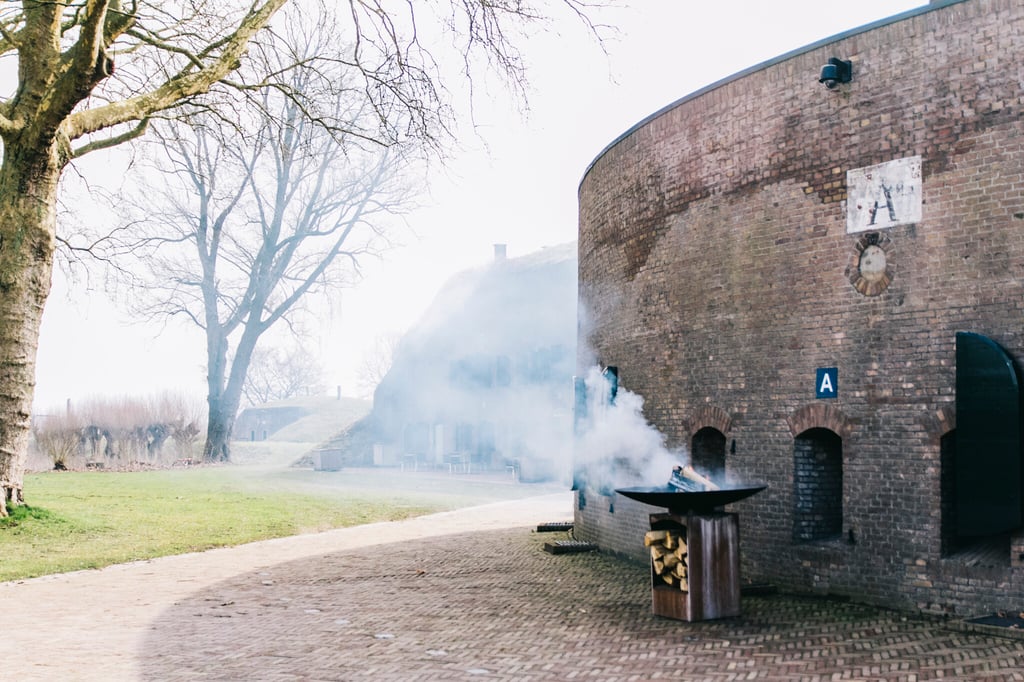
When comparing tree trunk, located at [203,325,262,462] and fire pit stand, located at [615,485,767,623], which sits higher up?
tree trunk, located at [203,325,262,462]

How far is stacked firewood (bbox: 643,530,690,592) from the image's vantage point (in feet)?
27.4

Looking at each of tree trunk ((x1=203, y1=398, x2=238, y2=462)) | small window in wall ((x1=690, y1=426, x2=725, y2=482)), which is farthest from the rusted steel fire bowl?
tree trunk ((x1=203, y1=398, x2=238, y2=462))

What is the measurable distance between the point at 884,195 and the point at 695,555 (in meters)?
4.02

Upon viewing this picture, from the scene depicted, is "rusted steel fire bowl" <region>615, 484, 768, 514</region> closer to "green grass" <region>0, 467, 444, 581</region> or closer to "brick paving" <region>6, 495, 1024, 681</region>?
"brick paving" <region>6, 495, 1024, 681</region>

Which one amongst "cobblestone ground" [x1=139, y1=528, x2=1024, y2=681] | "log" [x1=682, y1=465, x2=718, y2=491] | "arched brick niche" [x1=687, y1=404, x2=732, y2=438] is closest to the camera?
"cobblestone ground" [x1=139, y1=528, x2=1024, y2=681]

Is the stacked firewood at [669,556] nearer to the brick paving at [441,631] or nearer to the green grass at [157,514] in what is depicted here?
the brick paving at [441,631]

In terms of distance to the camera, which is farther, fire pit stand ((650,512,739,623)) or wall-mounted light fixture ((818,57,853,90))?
wall-mounted light fixture ((818,57,853,90))

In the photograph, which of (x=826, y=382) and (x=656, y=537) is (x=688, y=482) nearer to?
(x=656, y=537)

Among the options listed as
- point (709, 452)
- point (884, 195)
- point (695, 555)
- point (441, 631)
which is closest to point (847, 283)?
point (884, 195)

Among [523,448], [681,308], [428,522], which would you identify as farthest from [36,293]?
[523,448]

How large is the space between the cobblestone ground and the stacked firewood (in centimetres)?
40

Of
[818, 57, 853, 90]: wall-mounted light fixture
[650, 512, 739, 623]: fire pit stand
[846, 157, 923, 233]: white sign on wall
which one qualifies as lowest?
[650, 512, 739, 623]: fire pit stand

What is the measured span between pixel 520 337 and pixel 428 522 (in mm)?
17404

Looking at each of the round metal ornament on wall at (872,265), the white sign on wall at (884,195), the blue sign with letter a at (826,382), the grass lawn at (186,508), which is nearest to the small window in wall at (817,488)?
the blue sign with letter a at (826,382)
